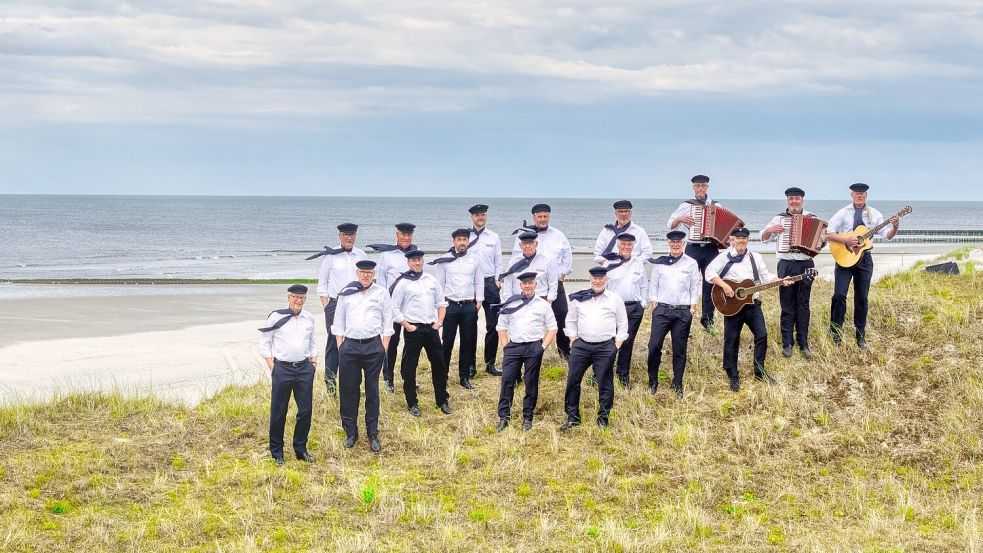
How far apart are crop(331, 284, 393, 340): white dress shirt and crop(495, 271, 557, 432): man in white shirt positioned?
165 centimetres

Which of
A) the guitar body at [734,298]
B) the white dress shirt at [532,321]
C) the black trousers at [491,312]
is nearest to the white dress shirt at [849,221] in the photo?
the guitar body at [734,298]

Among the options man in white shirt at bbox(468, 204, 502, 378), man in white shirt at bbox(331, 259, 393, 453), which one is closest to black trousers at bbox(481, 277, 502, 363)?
man in white shirt at bbox(468, 204, 502, 378)

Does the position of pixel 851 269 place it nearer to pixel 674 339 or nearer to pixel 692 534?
pixel 674 339

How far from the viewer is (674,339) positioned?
1288 centimetres

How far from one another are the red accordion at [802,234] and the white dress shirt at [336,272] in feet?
20.2

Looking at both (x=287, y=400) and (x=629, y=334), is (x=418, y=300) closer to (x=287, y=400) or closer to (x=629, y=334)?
(x=287, y=400)

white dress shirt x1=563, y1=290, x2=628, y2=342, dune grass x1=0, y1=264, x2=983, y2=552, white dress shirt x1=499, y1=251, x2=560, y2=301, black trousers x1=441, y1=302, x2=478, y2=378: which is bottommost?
dune grass x1=0, y1=264, x2=983, y2=552

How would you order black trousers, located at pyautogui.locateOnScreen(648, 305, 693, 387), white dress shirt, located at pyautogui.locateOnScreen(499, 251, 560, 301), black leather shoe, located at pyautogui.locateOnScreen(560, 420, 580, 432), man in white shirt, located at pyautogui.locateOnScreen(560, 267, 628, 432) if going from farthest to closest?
white dress shirt, located at pyautogui.locateOnScreen(499, 251, 560, 301) < black trousers, located at pyautogui.locateOnScreen(648, 305, 693, 387) < black leather shoe, located at pyautogui.locateOnScreen(560, 420, 580, 432) < man in white shirt, located at pyautogui.locateOnScreen(560, 267, 628, 432)

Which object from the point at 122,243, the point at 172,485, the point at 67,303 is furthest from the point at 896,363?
the point at 122,243

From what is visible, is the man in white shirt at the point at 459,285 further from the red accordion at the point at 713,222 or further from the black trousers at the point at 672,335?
the red accordion at the point at 713,222

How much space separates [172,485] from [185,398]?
483 centimetres

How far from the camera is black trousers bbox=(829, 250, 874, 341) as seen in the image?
1368 cm

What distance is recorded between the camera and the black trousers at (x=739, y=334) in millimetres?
13016

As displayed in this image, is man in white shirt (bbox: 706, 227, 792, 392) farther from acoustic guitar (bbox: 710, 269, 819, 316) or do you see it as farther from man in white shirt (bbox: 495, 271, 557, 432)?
man in white shirt (bbox: 495, 271, 557, 432)
